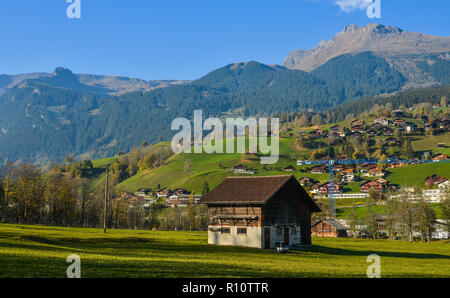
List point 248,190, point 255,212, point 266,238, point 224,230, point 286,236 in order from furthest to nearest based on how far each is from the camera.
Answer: point 286,236 < point 248,190 < point 224,230 < point 266,238 < point 255,212

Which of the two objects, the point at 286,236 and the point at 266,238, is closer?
the point at 266,238

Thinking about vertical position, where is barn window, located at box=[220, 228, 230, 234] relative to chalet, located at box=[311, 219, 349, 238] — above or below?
above

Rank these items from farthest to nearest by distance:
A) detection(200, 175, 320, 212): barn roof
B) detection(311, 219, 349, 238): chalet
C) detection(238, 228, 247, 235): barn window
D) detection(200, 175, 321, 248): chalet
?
detection(311, 219, 349, 238): chalet < detection(200, 175, 320, 212): barn roof < detection(238, 228, 247, 235): barn window < detection(200, 175, 321, 248): chalet

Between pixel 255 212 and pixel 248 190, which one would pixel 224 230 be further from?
pixel 248 190

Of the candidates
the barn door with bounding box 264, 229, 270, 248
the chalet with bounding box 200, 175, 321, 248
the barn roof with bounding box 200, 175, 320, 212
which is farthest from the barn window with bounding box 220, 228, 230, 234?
the barn door with bounding box 264, 229, 270, 248

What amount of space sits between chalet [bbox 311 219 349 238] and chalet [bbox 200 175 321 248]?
2846 inches

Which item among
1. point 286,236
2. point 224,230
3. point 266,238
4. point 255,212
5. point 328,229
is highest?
point 255,212

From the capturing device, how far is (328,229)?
433ft

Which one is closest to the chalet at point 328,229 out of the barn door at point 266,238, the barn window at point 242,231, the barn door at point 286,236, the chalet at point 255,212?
the chalet at point 255,212

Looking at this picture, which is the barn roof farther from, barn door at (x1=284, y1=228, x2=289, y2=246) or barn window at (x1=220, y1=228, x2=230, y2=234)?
barn door at (x1=284, y1=228, x2=289, y2=246)

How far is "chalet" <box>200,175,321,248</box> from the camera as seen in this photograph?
5528 centimetres

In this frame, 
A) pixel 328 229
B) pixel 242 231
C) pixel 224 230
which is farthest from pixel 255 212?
pixel 328 229

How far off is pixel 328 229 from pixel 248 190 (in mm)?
82102
